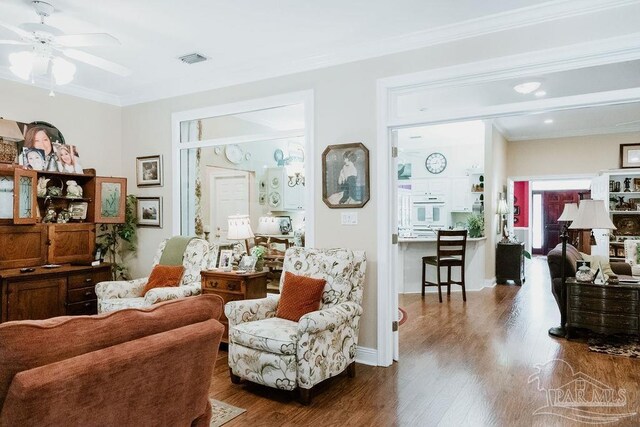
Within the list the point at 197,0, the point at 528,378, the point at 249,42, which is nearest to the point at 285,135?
the point at 249,42

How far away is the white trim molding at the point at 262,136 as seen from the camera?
3.95m

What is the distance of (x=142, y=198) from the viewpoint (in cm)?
520

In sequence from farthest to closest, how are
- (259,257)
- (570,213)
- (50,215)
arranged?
(570,213) → (50,215) → (259,257)

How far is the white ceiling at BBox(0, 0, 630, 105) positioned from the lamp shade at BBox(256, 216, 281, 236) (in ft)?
6.59

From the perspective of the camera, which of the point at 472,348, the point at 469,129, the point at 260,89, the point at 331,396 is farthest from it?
the point at 469,129

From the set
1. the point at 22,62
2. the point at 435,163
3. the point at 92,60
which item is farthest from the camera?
the point at 435,163

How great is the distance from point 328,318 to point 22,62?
2678 mm

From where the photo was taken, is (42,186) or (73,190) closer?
(42,186)

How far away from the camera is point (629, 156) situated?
7.50 meters

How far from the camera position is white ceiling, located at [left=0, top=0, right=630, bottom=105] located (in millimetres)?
2992

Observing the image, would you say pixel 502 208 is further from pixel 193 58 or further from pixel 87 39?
pixel 87 39

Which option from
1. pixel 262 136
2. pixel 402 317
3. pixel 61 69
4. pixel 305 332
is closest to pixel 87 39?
pixel 61 69

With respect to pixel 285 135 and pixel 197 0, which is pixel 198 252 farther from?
pixel 197 0

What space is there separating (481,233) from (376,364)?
14.1ft
